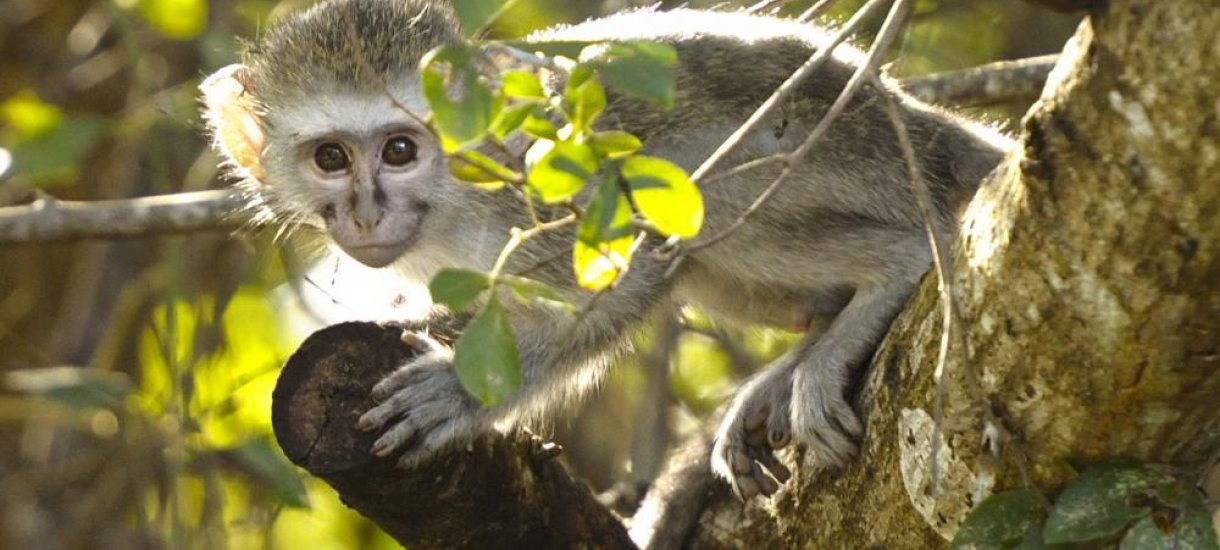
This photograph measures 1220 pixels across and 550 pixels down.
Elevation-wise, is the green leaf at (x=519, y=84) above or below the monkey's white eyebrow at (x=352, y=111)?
above

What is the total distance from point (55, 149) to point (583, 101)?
140 inches

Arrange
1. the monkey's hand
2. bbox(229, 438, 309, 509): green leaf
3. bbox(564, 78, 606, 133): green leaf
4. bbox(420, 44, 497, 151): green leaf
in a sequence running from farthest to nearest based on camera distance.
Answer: bbox(229, 438, 309, 509): green leaf
the monkey's hand
bbox(564, 78, 606, 133): green leaf
bbox(420, 44, 497, 151): green leaf

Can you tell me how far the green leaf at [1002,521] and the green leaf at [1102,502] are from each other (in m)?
0.08

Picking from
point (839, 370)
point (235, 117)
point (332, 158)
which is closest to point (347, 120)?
point (332, 158)

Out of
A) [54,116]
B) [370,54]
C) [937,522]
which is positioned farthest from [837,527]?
[54,116]

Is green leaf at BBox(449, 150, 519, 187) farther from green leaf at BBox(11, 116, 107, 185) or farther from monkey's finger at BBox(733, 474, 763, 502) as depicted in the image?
green leaf at BBox(11, 116, 107, 185)

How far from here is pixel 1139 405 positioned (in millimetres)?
2838

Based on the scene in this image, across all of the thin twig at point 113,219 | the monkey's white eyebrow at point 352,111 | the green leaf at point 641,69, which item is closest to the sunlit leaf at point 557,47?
the green leaf at point 641,69

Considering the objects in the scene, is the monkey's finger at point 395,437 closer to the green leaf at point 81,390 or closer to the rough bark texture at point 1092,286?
the rough bark texture at point 1092,286

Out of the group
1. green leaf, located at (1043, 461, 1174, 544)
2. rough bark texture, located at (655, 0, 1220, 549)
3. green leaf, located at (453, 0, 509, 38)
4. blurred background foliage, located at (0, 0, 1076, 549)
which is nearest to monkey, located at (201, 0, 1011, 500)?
blurred background foliage, located at (0, 0, 1076, 549)

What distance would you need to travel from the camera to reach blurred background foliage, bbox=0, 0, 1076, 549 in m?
5.78

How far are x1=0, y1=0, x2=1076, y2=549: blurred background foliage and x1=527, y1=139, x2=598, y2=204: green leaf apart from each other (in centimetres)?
270

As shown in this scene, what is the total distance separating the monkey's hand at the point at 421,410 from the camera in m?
3.78

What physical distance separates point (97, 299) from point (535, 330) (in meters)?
3.36
